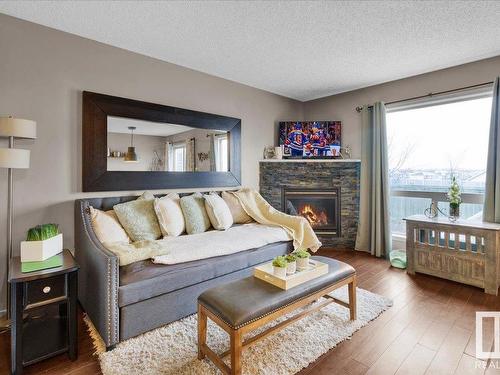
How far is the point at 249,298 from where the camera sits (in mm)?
1581

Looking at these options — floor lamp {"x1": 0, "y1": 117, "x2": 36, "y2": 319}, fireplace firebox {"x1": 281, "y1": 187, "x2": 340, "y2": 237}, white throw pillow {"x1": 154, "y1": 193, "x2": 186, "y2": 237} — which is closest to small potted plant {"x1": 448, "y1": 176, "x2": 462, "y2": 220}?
fireplace firebox {"x1": 281, "y1": 187, "x2": 340, "y2": 237}

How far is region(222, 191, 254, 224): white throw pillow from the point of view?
11.0 ft

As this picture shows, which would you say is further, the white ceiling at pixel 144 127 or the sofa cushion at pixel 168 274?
the white ceiling at pixel 144 127

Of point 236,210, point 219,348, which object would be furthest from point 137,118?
point 219,348

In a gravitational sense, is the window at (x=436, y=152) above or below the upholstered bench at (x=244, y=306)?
above

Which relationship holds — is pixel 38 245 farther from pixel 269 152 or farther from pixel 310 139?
pixel 310 139

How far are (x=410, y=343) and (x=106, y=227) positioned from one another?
251cm

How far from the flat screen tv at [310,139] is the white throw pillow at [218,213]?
63.7 inches

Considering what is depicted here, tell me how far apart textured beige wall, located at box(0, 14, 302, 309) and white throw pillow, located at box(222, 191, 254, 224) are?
4.09 ft

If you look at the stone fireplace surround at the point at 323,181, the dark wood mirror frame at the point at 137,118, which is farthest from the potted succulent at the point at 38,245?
the stone fireplace surround at the point at 323,181

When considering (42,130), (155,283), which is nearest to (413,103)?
(155,283)

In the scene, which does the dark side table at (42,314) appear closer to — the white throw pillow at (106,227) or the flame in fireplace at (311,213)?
the white throw pillow at (106,227)

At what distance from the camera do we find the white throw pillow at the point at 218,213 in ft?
9.92

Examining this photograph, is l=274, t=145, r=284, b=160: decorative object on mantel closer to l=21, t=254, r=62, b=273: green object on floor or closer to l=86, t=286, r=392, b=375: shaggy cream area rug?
l=86, t=286, r=392, b=375: shaggy cream area rug
